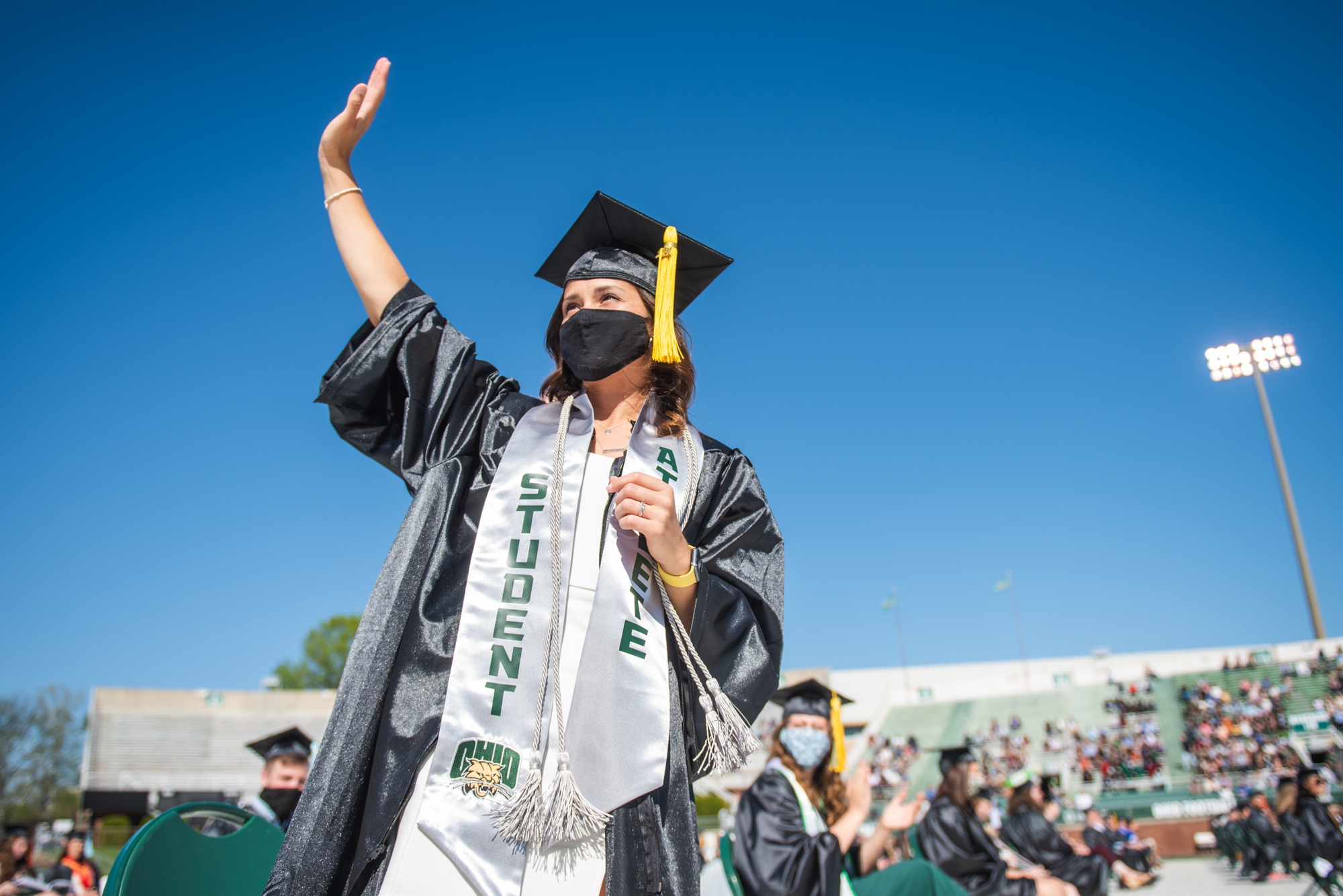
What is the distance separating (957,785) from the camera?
7.05 metres

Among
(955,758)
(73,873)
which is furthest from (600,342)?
(73,873)

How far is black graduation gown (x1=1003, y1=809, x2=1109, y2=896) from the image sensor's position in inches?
355

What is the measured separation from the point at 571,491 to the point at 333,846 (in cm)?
75

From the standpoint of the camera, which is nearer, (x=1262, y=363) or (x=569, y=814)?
(x=569, y=814)

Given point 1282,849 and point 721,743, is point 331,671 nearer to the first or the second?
point 1282,849

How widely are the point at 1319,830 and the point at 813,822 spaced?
352 inches

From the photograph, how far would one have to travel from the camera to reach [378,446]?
183 cm

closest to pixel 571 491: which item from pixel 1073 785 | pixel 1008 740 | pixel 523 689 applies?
pixel 523 689

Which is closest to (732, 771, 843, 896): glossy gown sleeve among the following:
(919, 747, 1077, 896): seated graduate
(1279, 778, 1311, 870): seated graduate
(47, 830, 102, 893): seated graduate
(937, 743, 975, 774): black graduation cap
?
(919, 747, 1077, 896): seated graduate

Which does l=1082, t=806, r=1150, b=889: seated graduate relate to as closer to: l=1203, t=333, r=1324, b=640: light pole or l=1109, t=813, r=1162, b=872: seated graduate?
l=1109, t=813, r=1162, b=872: seated graduate

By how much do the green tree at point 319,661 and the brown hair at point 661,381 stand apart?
5283 cm

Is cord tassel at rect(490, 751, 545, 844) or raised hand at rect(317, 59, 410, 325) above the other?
raised hand at rect(317, 59, 410, 325)

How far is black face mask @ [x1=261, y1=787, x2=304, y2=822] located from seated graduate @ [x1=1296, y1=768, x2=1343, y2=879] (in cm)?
1033

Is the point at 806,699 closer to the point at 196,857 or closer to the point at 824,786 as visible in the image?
the point at 824,786
